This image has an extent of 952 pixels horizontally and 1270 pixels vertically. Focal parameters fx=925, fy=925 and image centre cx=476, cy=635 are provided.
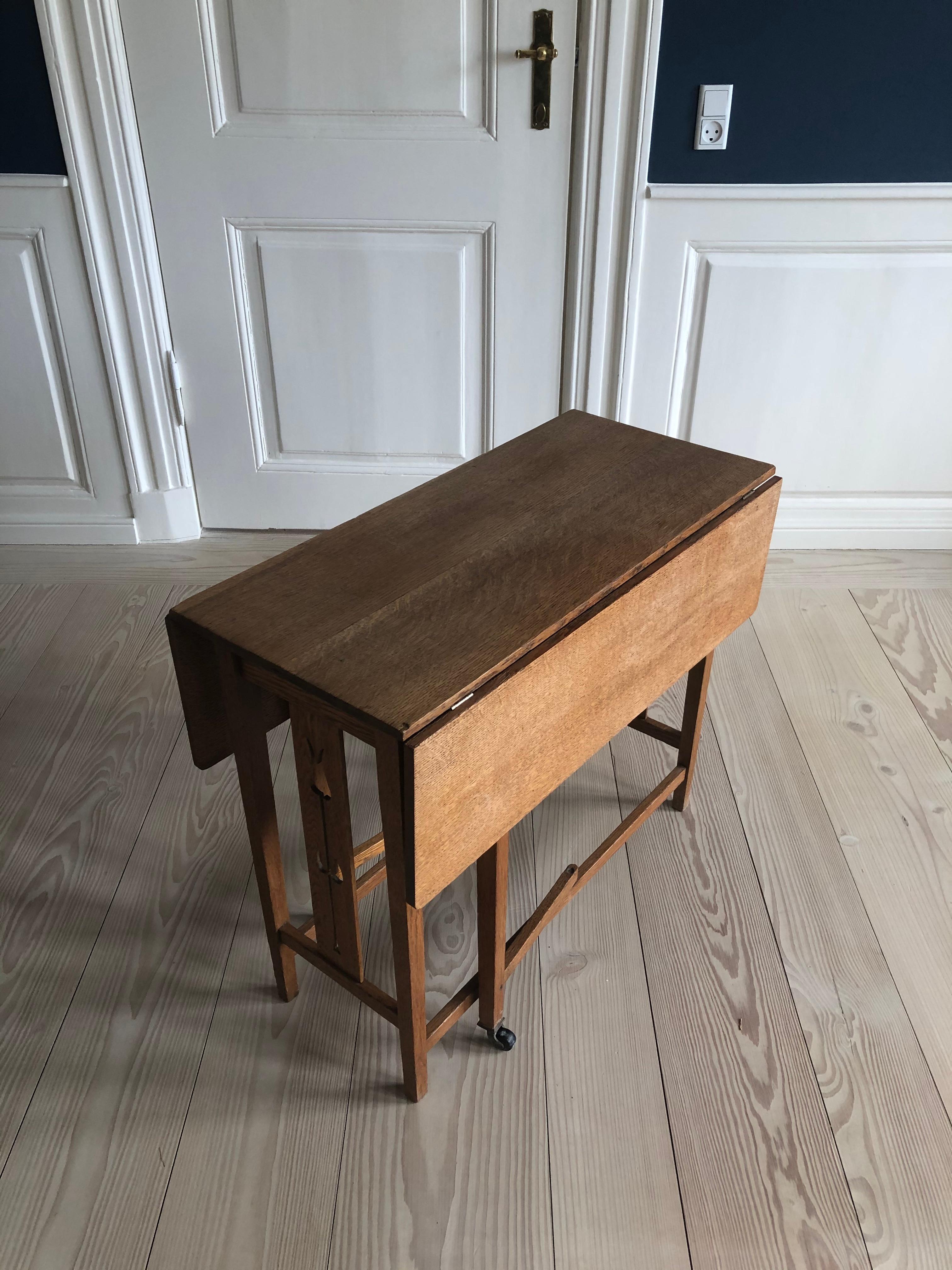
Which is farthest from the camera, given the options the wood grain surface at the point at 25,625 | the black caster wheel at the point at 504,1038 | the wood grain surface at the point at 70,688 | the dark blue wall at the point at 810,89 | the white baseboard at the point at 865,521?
the white baseboard at the point at 865,521

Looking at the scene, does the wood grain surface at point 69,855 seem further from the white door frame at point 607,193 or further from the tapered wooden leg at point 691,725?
the white door frame at point 607,193

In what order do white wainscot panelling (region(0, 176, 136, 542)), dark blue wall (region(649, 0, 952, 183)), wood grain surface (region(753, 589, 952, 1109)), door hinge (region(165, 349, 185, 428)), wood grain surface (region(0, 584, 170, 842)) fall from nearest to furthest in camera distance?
wood grain surface (region(753, 589, 952, 1109)) < wood grain surface (region(0, 584, 170, 842)) < dark blue wall (region(649, 0, 952, 183)) < white wainscot panelling (region(0, 176, 136, 542)) < door hinge (region(165, 349, 185, 428))

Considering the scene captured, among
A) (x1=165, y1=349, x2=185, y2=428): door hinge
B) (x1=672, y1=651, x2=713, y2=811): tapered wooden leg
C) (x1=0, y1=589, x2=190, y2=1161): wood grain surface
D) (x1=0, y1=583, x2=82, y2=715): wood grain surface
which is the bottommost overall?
(x1=0, y1=583, x2=82, y2=715): wood grain surface

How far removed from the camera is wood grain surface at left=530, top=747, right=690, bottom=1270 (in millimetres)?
1197

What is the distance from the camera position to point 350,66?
215 centimetres

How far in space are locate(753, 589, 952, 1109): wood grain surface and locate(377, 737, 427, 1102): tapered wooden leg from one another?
0.77 metres

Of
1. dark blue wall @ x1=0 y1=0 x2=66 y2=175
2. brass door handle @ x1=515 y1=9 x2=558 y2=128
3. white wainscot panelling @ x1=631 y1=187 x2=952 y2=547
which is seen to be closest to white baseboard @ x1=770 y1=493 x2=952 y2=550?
white wainscot panelling @ x1=631 y1=187 x2=952 y2=547

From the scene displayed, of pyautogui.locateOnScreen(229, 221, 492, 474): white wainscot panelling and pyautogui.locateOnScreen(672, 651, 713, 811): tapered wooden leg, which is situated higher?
pyautogui.locateOnScreen(229, 221, 492, 474): white wainscot panelling

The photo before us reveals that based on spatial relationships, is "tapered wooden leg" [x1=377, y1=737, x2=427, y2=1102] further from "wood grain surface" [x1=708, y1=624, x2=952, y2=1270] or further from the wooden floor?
"wood grain surface" [x1=708, y1=624, x2=952, y2=1270]

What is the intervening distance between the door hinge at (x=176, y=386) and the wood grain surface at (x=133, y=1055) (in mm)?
1176

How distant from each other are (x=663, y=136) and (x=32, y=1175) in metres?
2.36

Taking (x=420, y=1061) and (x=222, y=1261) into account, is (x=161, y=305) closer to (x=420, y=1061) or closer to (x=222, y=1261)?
(x=420, y=1061)

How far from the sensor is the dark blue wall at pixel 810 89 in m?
2.04

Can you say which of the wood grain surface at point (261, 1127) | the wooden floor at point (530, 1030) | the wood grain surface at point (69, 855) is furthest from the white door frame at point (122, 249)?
the wood grain surface at point (261, 1127)
